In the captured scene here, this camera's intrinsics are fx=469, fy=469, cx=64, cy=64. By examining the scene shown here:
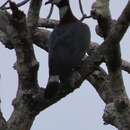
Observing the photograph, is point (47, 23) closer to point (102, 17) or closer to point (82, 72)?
point (82, 72)

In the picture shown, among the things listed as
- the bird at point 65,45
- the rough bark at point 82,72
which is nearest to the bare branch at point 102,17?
the rough bark at point 82,72

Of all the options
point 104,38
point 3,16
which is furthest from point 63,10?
point 104,38

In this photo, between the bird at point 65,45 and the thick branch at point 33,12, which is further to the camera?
the bird at point 65,45

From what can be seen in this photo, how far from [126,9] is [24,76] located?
117 centimetres

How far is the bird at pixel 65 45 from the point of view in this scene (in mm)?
5113

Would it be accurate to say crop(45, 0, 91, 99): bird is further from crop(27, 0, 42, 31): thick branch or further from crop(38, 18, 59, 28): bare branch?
crop(27, 0, 42, 31): thick branch

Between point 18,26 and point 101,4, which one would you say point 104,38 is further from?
point 18,26

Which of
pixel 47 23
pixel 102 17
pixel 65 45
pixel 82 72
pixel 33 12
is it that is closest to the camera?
pixel 102 17

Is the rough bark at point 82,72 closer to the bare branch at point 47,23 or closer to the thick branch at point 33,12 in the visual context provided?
the thick branch at point 33,12

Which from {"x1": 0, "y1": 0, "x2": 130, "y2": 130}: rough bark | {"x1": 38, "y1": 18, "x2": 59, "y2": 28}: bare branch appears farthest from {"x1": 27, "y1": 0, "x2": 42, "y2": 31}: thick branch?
{"x1": 38, "y1": 18, "x2": 59, "y2": 28}: bare branch

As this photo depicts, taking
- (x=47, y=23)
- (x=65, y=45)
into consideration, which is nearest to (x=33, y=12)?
(x=65, y=45)

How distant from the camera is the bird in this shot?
511cm

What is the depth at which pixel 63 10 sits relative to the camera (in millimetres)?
6270

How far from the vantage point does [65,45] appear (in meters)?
5.69
